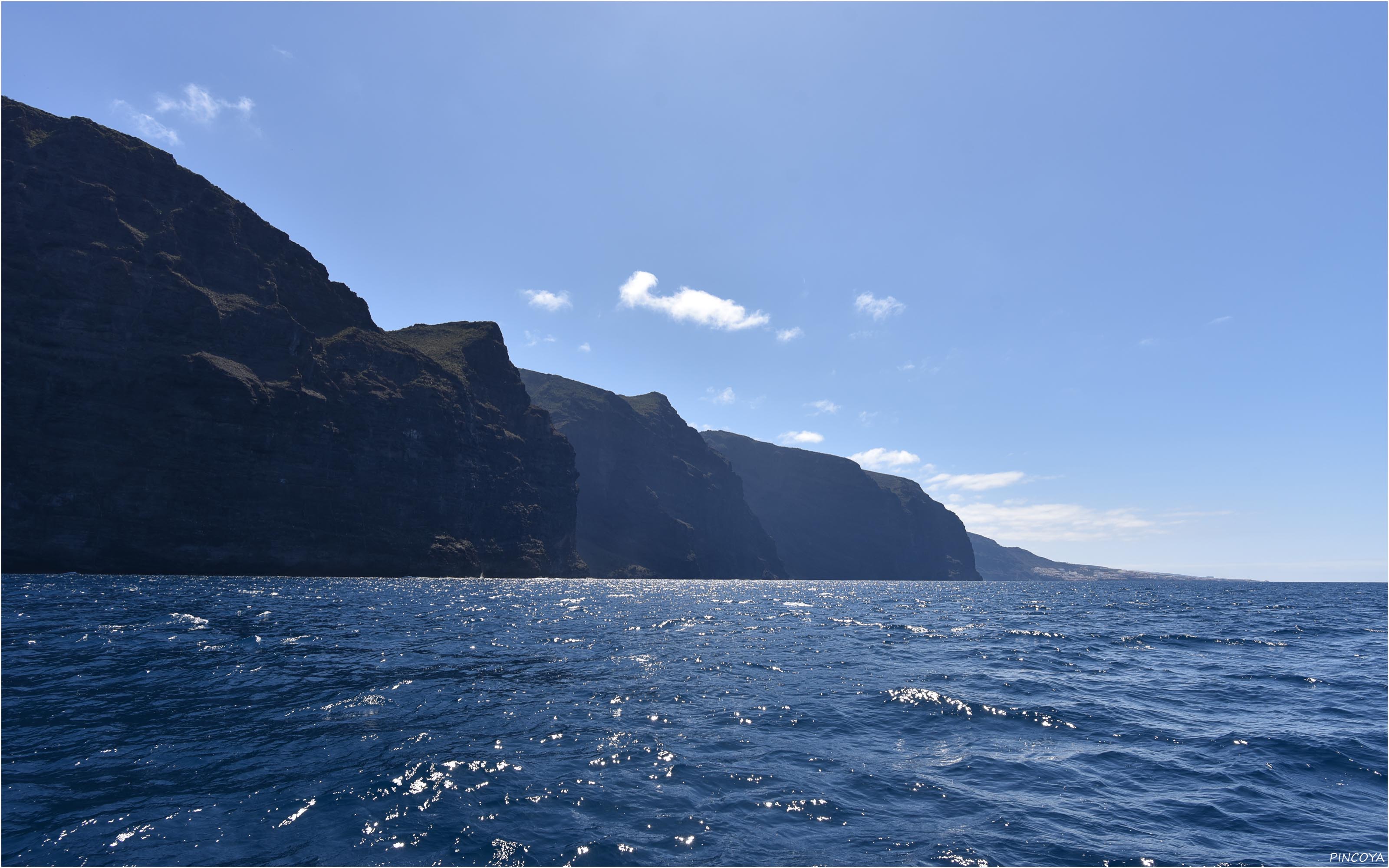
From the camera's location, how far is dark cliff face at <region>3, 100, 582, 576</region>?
236ft

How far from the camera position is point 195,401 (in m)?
81.9

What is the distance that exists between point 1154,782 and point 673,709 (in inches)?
438

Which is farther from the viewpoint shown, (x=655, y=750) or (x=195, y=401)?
(x=195, y=401)

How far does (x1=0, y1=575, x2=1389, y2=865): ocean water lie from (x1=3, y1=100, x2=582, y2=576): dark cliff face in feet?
184

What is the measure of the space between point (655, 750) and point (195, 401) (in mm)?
95440

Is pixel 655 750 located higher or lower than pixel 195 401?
lower

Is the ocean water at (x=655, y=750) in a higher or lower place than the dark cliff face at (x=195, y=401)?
lower

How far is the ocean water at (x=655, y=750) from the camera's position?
9516 mm

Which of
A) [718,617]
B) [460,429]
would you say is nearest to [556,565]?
[460,429]

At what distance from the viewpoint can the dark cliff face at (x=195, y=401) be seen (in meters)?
72.1

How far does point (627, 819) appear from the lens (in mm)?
10164

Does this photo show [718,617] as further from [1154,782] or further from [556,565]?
[556,565]

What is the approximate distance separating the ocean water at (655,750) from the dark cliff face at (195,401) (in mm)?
56224

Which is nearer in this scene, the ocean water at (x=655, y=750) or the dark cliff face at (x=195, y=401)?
the ocean water at (x=655, y=750)
